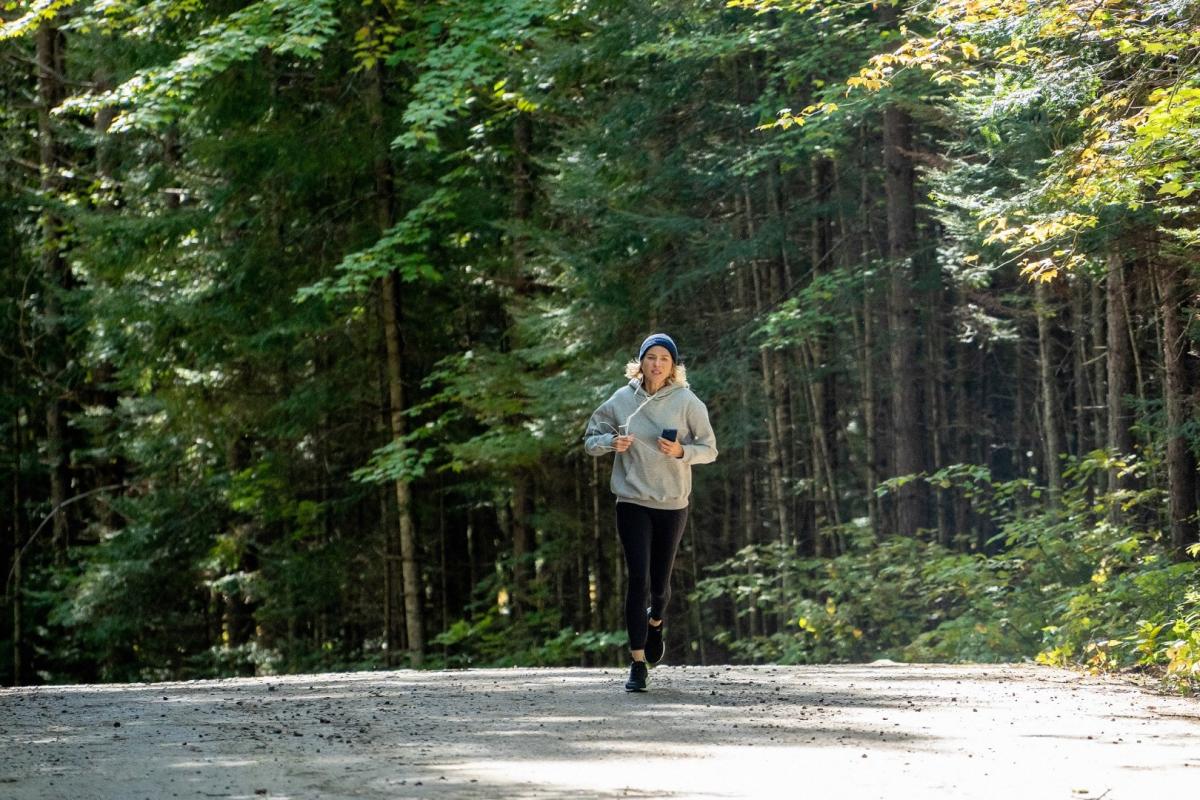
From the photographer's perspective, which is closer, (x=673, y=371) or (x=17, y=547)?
(x=673, y=371)

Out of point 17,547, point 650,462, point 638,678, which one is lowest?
point 638,678

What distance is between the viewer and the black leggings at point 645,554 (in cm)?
1002

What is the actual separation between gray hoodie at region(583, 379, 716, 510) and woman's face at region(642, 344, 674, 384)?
96mm

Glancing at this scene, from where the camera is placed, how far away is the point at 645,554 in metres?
10.0

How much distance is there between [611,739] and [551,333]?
1375 cm

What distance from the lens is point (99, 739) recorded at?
8.10 m

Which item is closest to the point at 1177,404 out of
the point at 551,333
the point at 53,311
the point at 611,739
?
the point at 611,739

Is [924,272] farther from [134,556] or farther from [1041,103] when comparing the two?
[134,556]

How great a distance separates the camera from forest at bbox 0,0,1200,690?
16656 millimetres

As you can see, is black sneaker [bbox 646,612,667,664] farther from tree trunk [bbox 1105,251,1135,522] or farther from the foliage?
tree trunk [bbox 1105,251,1135,522]

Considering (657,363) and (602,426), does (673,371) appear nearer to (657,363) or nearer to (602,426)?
(657,363)

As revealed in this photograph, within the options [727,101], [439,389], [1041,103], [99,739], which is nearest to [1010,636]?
[1041,103]

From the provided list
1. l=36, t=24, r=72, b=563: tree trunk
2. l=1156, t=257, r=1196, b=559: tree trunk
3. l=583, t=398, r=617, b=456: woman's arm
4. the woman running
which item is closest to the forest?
l=1156, t=257, r=1196, b=559: tree trunk

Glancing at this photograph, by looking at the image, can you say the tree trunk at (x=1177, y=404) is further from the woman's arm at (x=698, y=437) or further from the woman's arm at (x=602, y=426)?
the woman's arm at (x=602, y=426)
